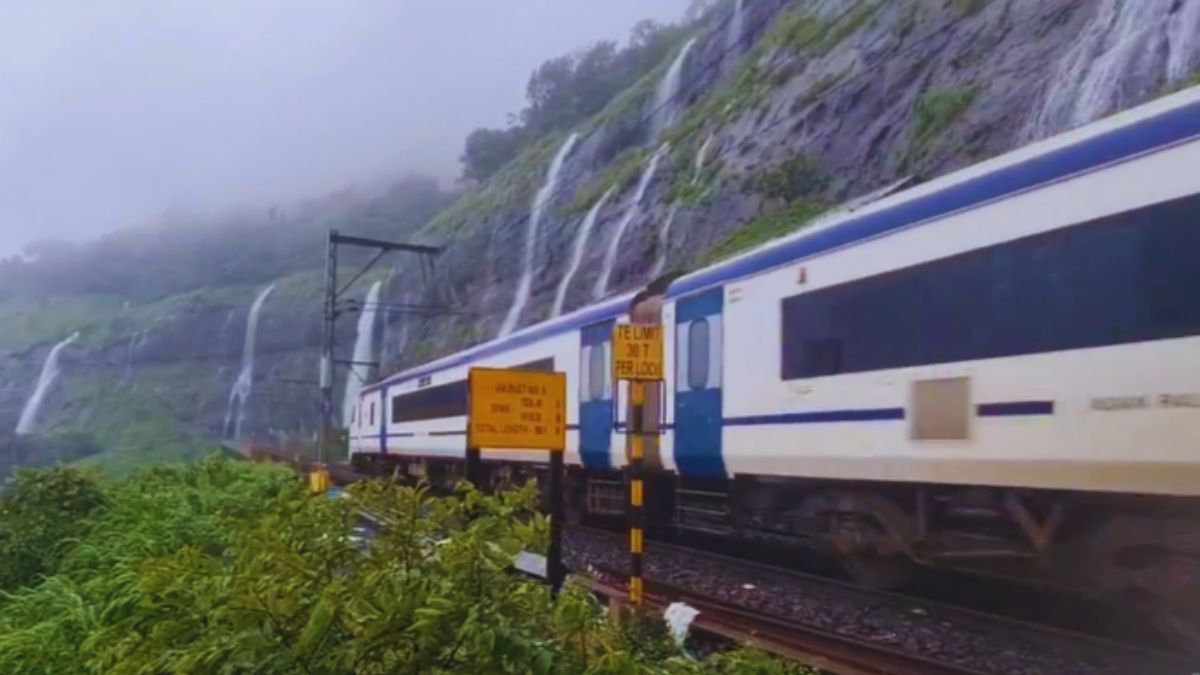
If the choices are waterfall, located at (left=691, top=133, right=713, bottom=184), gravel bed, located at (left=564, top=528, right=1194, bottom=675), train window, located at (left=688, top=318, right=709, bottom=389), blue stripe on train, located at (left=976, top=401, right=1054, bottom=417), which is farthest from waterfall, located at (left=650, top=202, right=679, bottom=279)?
blue stripe on train, located at (left=976, top=401, right=1054, bottom=417)

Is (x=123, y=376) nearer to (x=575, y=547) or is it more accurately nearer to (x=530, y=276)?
(x=530, y=276)

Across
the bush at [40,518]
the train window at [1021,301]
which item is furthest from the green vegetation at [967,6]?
the bush at [40,518]

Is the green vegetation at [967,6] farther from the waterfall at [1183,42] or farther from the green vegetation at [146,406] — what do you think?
the green vegetation at [146,406]

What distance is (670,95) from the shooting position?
46.9 meters

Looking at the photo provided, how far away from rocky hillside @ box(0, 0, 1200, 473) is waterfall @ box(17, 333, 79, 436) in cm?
77

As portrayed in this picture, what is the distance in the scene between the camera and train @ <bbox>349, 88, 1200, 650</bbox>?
5.96 meters

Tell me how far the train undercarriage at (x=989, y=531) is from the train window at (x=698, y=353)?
1002 millimetres

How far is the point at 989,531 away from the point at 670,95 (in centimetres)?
4102

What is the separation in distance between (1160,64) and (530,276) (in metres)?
24.8

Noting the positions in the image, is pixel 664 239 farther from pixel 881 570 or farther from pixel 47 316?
pixel 47 316

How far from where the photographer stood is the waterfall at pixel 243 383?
55.0 metres

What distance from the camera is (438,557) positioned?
11.3 feet

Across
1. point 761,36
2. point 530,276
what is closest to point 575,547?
point 530,276

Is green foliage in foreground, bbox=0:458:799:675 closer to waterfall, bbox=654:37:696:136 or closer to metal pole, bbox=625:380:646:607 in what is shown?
metal pole, bbox=625:380:646:607
